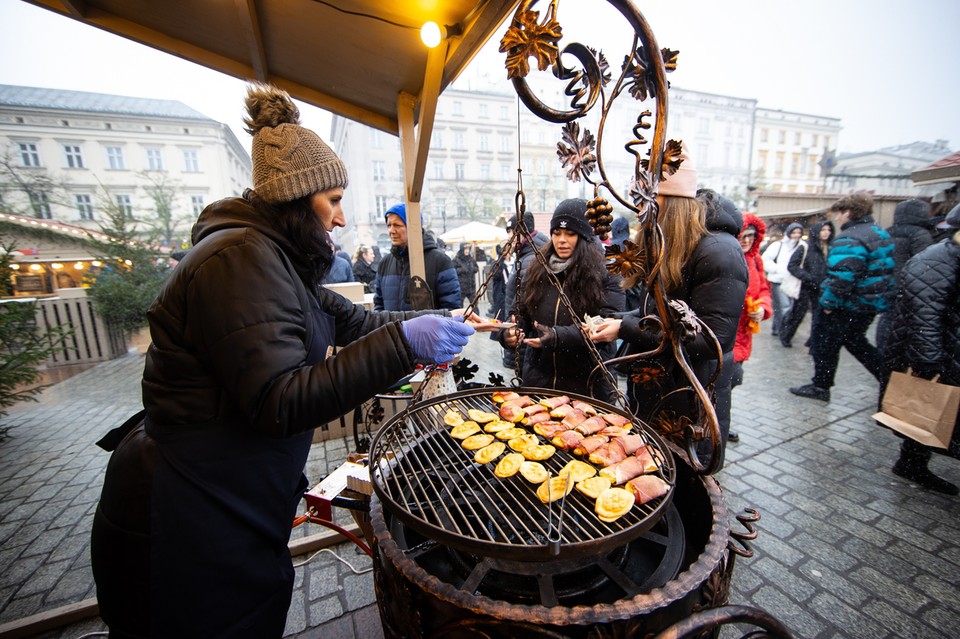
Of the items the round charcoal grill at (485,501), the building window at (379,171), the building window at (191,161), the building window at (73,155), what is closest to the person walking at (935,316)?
the round charcoal grill at (485,501)

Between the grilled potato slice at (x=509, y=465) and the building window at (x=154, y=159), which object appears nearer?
the grilled potato slice at (x=509, y=465)

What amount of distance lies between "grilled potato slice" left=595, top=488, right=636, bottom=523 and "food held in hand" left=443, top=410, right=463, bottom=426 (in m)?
0.86

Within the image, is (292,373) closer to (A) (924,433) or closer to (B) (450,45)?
(B) (450,45)

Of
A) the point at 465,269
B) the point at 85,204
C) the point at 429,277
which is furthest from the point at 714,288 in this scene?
the point at 85,204

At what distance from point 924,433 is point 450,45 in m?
4.88

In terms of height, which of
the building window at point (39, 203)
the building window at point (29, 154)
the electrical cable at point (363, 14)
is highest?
the building window at point (29, 154)

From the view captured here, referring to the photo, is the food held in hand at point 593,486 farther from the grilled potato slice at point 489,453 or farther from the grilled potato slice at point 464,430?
the grilled potato slice at point 464,430

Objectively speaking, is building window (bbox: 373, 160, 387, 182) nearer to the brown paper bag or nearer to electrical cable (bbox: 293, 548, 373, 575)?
electrical cable (bbox: 293, 548, 373, 575)

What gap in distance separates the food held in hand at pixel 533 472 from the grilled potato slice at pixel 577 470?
7 cm

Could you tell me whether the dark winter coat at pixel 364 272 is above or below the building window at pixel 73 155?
below

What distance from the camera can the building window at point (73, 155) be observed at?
87.1ft

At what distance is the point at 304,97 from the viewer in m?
4.51

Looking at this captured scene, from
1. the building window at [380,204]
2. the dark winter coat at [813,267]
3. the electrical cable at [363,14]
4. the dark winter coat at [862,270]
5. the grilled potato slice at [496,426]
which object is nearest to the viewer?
the grilled potato slice at [496,426]

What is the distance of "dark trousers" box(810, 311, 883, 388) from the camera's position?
15.3ft
